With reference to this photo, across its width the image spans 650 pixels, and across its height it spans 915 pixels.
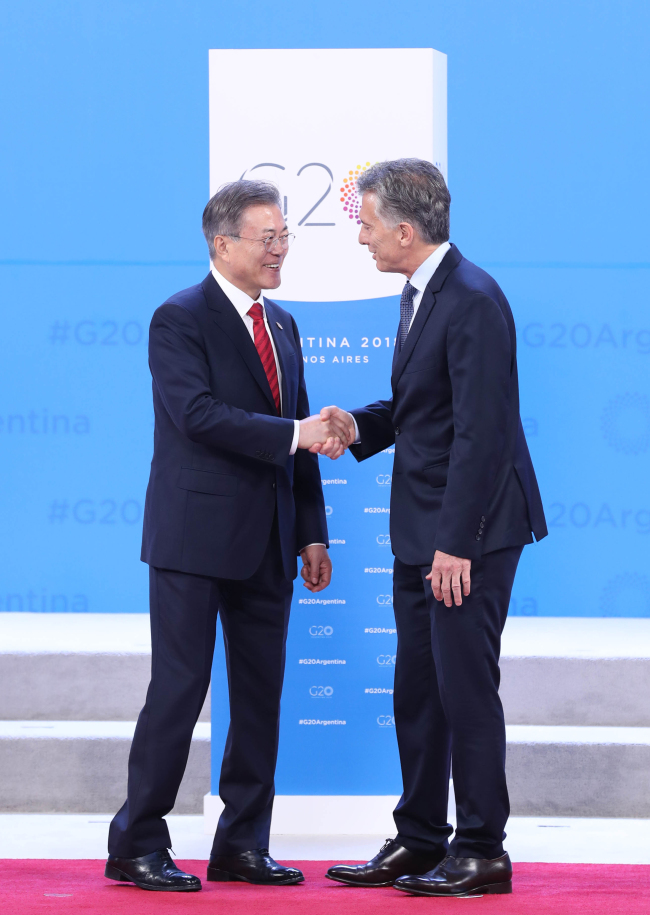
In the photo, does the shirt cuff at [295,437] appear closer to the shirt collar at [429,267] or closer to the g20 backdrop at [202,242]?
the shirt collar at [429,267]

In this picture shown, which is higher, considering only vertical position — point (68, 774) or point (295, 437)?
point (295, 437)

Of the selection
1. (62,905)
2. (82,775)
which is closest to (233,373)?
(62,905)

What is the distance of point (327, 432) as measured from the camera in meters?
2.53

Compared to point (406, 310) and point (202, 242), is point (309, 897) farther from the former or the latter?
point (202, 242)

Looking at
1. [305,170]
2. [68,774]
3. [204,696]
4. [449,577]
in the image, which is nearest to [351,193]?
[305,170]

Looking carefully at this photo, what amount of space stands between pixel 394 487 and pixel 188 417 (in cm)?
52

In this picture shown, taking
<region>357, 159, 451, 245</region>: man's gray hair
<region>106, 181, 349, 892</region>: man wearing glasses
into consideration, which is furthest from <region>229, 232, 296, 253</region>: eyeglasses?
<region>357, 159, 451, 245</region>: man's gray hair

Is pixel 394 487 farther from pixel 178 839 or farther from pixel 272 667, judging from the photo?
pixel 178 839

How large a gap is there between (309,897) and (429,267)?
1.44m

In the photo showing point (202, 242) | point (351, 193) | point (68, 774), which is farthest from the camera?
point (202, 242)

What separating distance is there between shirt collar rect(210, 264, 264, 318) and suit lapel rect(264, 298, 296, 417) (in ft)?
0.32

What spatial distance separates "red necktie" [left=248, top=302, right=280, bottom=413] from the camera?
102 inches

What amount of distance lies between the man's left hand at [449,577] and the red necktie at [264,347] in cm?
61

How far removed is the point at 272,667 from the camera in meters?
2.60
